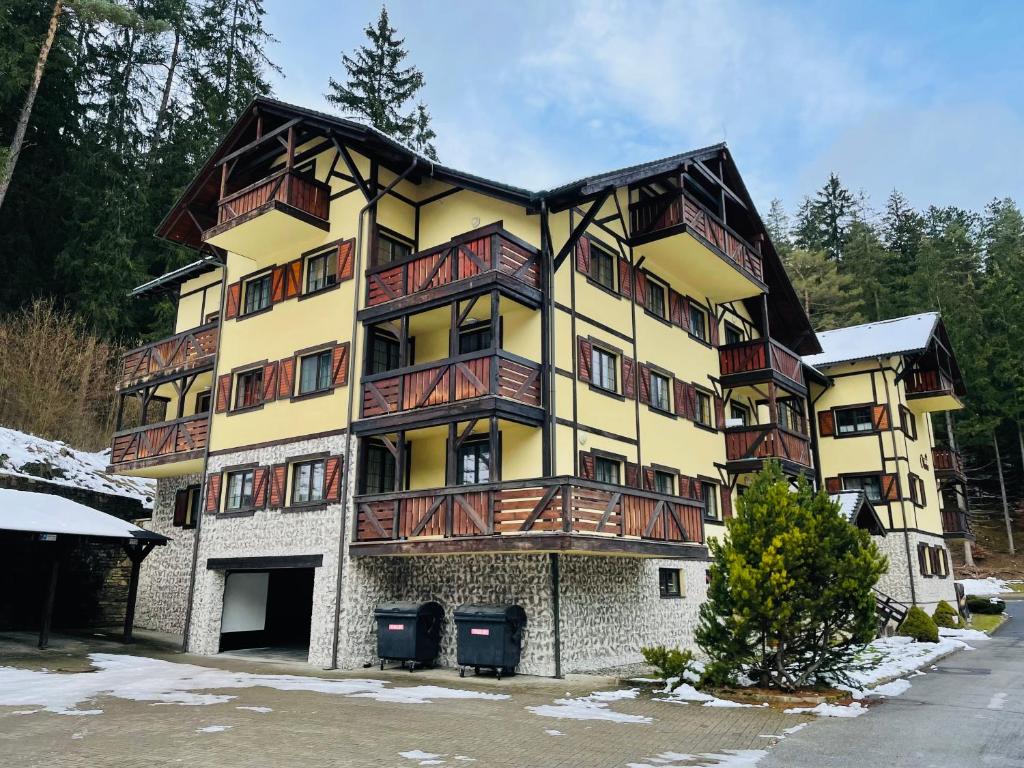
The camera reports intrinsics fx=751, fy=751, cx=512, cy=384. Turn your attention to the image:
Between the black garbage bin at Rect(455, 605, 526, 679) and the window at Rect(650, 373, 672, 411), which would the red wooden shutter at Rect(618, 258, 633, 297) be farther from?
the black garbage bin at Rect(455, 605, 526, 679)

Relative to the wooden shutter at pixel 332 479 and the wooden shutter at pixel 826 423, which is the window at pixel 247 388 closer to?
the wooden shutter at pixel 332 479

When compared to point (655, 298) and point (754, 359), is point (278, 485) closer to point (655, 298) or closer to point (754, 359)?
point (655, 298)

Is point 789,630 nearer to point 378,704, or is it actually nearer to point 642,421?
point 378,704

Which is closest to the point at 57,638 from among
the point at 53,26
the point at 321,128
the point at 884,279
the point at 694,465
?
the point at 321,128

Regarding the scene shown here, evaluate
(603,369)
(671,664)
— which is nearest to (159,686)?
(671,664)

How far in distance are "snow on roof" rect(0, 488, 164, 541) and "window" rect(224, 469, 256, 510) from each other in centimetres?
225

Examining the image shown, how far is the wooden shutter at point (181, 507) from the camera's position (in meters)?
22.4

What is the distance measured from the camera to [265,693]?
12.0m

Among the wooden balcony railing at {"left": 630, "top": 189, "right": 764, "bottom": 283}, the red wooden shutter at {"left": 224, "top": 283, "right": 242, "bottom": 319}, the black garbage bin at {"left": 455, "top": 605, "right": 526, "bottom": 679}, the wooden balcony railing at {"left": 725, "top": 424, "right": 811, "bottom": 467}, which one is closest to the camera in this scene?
the black garbage bin at {"left": 455, "top": 605, "right": 526, "bottom": 679}

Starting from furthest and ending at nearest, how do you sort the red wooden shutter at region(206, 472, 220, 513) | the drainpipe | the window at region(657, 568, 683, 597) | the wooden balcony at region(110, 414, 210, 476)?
the wooden balcony at region(110, 414, 210, 476), the red wooden shutter at region(206, 472, 220, 513), the window at region(657, 568, 683, 597), the drainpipe

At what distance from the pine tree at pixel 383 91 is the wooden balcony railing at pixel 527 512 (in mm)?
26051

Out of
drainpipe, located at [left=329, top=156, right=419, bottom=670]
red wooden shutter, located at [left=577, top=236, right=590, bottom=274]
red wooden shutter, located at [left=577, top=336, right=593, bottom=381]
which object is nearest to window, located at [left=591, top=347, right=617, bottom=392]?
red wooden shutter, located at [left=577, top=336, right=593, bottom=381]

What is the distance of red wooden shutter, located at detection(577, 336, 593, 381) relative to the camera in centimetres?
1664

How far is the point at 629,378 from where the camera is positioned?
18500 mm
